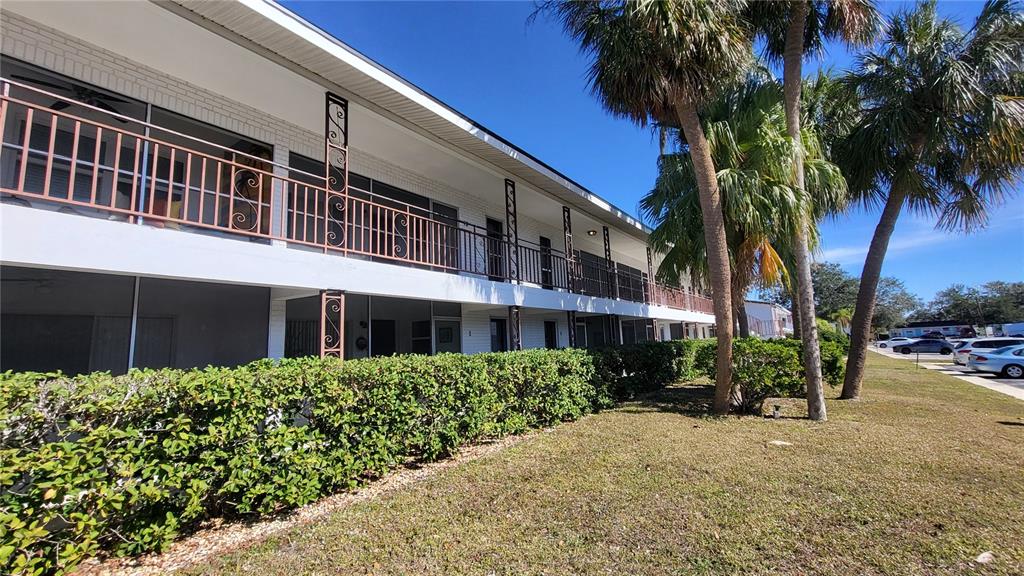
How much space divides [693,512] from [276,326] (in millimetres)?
6557

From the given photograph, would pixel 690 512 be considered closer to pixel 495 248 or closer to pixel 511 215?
pixel 511 215

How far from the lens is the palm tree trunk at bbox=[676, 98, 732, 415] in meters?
8.45

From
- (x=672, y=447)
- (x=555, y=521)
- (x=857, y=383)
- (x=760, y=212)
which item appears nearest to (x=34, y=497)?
(x=555, y=521)

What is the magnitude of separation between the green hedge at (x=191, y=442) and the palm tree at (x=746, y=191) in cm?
701

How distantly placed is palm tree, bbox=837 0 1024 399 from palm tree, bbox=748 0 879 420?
1278mm

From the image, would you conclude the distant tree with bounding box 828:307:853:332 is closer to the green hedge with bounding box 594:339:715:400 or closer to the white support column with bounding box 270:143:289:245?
the green hedge with bounding box 594:339:715:400

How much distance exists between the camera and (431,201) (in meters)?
10.6

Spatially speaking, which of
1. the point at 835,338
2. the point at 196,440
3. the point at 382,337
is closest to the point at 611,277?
the point at 382,337

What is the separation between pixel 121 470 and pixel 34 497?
466 mm

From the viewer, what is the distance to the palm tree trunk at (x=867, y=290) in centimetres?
1113

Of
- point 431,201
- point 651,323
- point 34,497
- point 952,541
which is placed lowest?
point 952,541

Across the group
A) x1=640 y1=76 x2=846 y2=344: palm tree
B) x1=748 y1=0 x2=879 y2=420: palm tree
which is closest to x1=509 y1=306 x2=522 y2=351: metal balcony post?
x1=640 y1=76 x2=846 y2=344: palm tree

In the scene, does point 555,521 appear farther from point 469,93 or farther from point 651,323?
point 651,323

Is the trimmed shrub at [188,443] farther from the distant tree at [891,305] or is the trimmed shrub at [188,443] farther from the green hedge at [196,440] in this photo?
the distant tree at [891,305]
